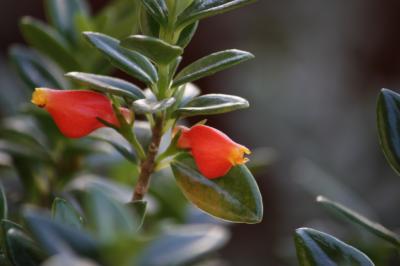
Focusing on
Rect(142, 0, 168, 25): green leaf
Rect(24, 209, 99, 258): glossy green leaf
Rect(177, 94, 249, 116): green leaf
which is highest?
Rect(142, 0, 168, 25): green leaf

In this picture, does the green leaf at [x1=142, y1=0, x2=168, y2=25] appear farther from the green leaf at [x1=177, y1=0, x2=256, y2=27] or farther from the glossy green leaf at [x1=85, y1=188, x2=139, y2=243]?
the glossy green leaf at [x1=85, y1=188, x2=139, y2=243]

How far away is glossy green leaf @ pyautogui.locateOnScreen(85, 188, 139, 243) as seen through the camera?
0.62 metres

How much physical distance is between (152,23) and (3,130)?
0.40 meters

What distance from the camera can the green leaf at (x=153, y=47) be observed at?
729mm

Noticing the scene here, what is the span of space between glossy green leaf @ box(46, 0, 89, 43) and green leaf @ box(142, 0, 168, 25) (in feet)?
1.47

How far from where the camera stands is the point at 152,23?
859 millimetres

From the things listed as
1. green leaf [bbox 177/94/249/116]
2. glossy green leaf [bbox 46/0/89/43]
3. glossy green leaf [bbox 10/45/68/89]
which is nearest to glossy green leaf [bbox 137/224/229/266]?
green leaf [bbox 177/94/249/116]

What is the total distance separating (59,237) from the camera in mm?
608

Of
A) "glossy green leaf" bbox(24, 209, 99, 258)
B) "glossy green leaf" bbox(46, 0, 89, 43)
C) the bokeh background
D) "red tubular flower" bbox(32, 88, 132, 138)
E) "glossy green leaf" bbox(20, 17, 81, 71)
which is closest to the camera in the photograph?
"glossy green leaf" bbox(24, 209, 99, 258)

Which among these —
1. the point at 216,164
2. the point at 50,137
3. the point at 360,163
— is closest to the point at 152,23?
the point at 216,164

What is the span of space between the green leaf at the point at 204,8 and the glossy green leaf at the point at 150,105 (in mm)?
87

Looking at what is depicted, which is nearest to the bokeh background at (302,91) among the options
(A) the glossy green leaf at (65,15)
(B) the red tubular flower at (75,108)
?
(A) the glossy green leaf at (65,15)

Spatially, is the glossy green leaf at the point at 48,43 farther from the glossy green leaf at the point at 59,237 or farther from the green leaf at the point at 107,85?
the glossy green leaf at the point at 59,237

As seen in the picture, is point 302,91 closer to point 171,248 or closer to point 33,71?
point 33,71
